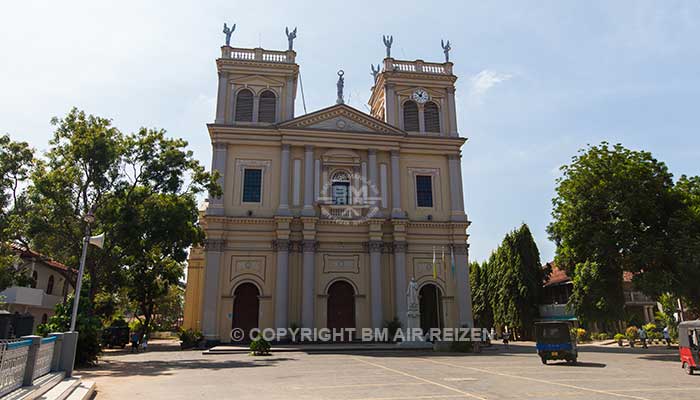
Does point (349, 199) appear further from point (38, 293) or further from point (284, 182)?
point (38, 293)

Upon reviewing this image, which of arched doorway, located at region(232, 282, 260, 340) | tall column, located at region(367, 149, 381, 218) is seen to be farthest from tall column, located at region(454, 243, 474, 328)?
arched doorway, located at region(232, 282, 260, 340)

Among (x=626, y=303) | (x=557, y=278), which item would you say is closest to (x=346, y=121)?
(x=626, y=303)

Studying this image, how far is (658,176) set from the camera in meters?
22.7

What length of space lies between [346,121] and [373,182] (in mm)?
4426

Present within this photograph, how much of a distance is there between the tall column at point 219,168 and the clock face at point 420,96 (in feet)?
43.4

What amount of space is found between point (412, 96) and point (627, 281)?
21197mm

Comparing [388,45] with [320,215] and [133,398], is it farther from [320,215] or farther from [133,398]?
[133,398]

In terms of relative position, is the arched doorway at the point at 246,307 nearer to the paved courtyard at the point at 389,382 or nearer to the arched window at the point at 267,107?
the paved courtyard at the point at 389,382

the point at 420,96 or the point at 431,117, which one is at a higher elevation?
the point at 420,96

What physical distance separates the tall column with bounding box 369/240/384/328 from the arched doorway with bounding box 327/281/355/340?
1.37 meters

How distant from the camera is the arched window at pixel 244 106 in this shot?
3062 centimetres

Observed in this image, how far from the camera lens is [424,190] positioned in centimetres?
3100

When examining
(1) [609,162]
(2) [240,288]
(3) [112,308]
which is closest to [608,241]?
(1) [609,162]

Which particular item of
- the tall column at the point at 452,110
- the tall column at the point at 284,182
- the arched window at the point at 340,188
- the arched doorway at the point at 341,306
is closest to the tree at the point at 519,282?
the tall column at the point at 452,110
